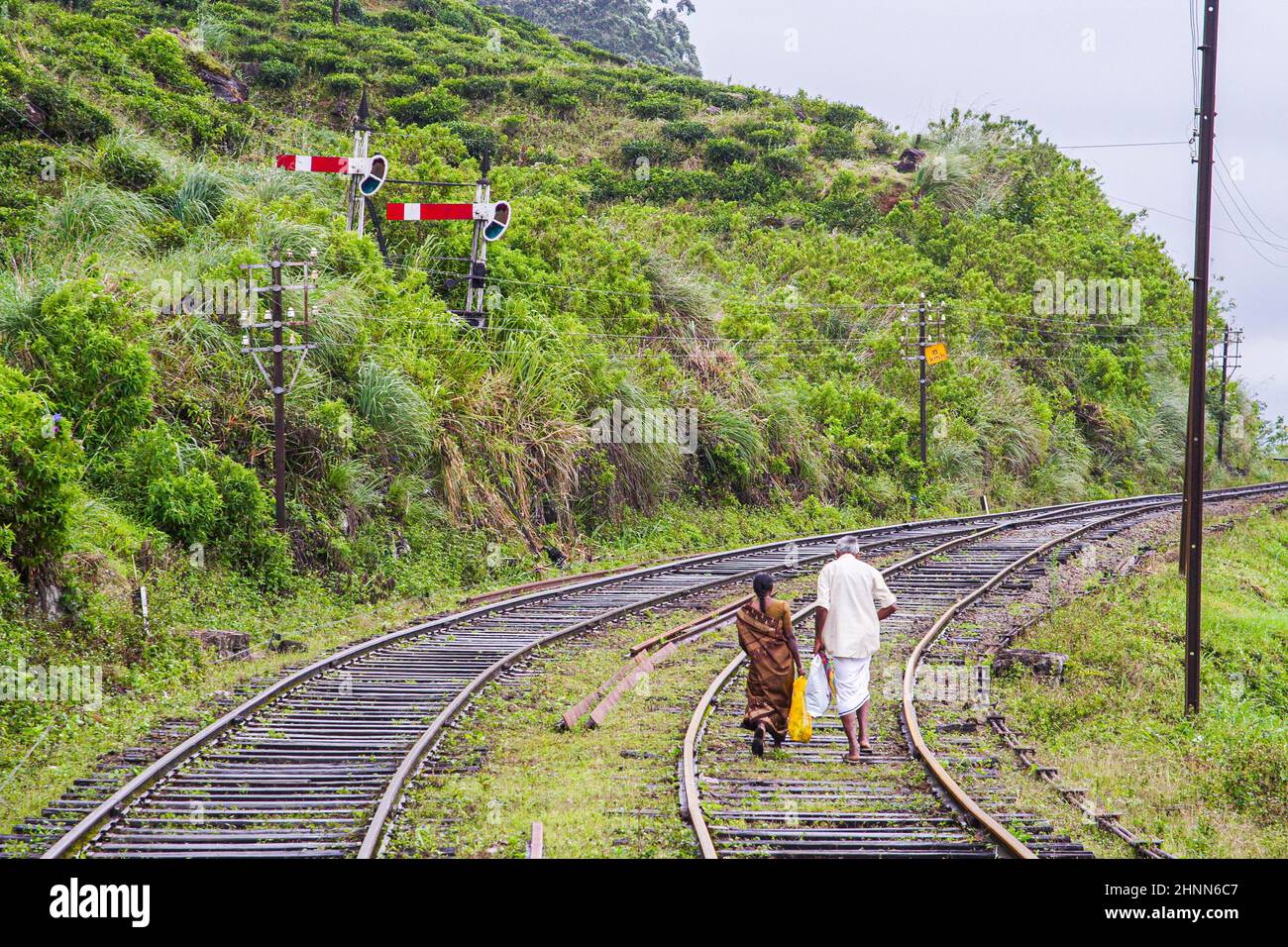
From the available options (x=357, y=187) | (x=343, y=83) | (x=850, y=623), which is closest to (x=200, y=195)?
(x=357, y=187)

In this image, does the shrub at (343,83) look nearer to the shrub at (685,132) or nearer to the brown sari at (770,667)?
the shrub at (685,132)

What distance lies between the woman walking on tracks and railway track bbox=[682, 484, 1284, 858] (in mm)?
275

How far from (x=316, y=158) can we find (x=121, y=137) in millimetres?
4950

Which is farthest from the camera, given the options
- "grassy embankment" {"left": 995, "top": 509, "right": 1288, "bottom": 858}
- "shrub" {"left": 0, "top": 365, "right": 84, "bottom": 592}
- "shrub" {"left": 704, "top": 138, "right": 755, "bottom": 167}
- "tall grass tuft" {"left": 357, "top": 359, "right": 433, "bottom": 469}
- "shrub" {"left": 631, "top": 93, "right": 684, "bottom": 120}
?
"shrub" {"left": 631, "top": 93, "right": 684, "bottom": 120}

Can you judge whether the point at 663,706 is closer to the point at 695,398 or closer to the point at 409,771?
the point at 409,771

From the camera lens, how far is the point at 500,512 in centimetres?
2039

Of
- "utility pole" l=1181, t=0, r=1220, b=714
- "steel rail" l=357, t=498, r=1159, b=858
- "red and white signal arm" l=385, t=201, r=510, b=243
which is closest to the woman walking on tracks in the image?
"steel rail" l=357, t=498, r=1159, b=858

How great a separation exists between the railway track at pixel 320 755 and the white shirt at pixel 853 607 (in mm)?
3445

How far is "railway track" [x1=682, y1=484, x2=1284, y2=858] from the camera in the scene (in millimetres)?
7746

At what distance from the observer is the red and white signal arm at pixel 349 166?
20.6m

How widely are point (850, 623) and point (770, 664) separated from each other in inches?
31.3

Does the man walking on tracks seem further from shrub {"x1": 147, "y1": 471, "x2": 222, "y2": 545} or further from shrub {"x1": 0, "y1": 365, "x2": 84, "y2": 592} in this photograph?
shrub {"x1": 147, "y1": 471, "x2": 222, "y2": 545}

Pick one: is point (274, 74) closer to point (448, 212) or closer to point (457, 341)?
point (448, 212)

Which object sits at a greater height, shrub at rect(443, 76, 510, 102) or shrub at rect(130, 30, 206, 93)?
shrub at rect(443, 76, 510, 102)
